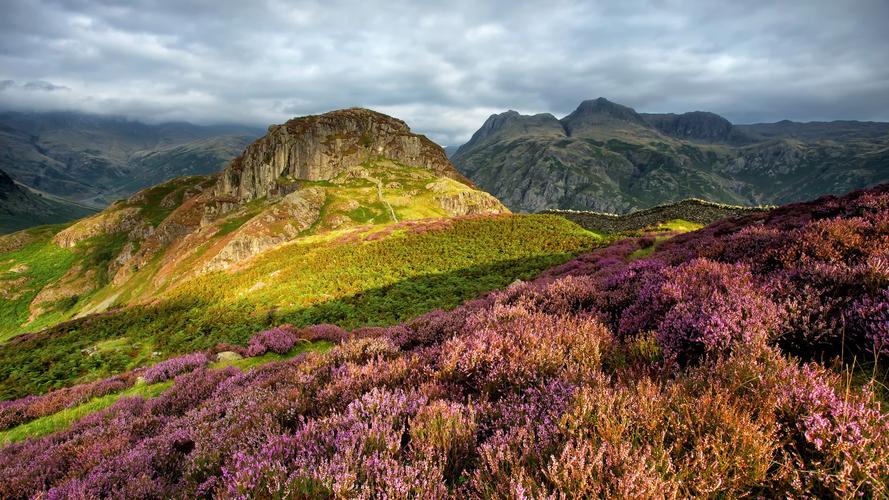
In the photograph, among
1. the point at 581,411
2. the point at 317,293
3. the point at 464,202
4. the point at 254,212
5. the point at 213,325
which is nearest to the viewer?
the point at 581,411

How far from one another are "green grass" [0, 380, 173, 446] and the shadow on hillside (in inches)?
411

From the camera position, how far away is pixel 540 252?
28547 millimetres

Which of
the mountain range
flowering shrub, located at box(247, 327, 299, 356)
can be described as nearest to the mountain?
flowering shrub, located at box(247, 327, 299, 356)

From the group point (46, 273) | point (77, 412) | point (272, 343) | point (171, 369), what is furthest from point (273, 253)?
point (46, 273)

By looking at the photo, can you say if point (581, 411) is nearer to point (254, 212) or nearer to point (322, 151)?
point (254, 212)

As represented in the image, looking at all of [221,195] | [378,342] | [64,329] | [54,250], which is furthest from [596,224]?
[54,250]

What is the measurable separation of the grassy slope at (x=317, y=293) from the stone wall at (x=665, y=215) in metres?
27.8

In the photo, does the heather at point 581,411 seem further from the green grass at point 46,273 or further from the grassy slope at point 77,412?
the green grass at point 46,273

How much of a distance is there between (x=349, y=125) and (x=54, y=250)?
85240 millimetres

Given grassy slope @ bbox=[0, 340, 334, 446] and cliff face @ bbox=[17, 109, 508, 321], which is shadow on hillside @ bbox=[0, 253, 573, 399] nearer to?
grassy slope @ bbox=[0, 340, 334, 446]

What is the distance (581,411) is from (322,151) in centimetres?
11710

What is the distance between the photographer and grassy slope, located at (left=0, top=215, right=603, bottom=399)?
72.7ft

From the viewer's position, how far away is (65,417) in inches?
372

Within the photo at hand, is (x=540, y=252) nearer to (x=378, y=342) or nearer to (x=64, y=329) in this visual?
(x=378, y=342)
